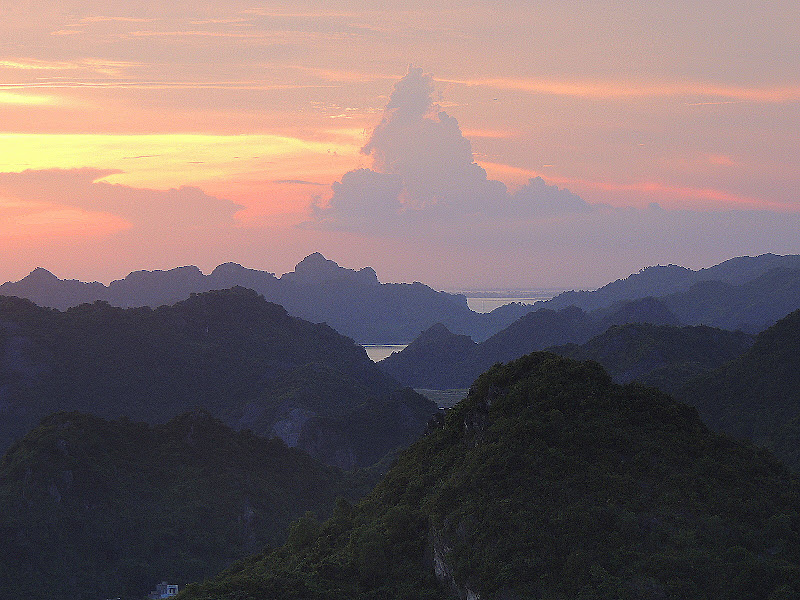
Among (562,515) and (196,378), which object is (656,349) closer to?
(196,378)

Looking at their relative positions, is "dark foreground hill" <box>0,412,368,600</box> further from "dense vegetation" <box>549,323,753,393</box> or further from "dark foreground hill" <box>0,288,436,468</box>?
"dense vegetation" <box>549,323,753,393</box>

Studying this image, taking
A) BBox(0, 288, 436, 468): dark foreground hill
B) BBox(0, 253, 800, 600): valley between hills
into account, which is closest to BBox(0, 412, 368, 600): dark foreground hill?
BBox(0, 253, 800, 600): valley between hills

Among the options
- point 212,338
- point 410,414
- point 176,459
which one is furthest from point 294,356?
point 176,459

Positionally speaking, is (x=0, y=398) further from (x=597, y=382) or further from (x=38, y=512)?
(x=597, y=382)

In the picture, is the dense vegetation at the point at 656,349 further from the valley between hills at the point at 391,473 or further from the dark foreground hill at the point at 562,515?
the dark foreground hill at the point at 562,515

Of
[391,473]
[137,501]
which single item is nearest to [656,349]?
[137,501]

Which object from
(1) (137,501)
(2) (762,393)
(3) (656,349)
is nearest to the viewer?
(1) (137,501)
